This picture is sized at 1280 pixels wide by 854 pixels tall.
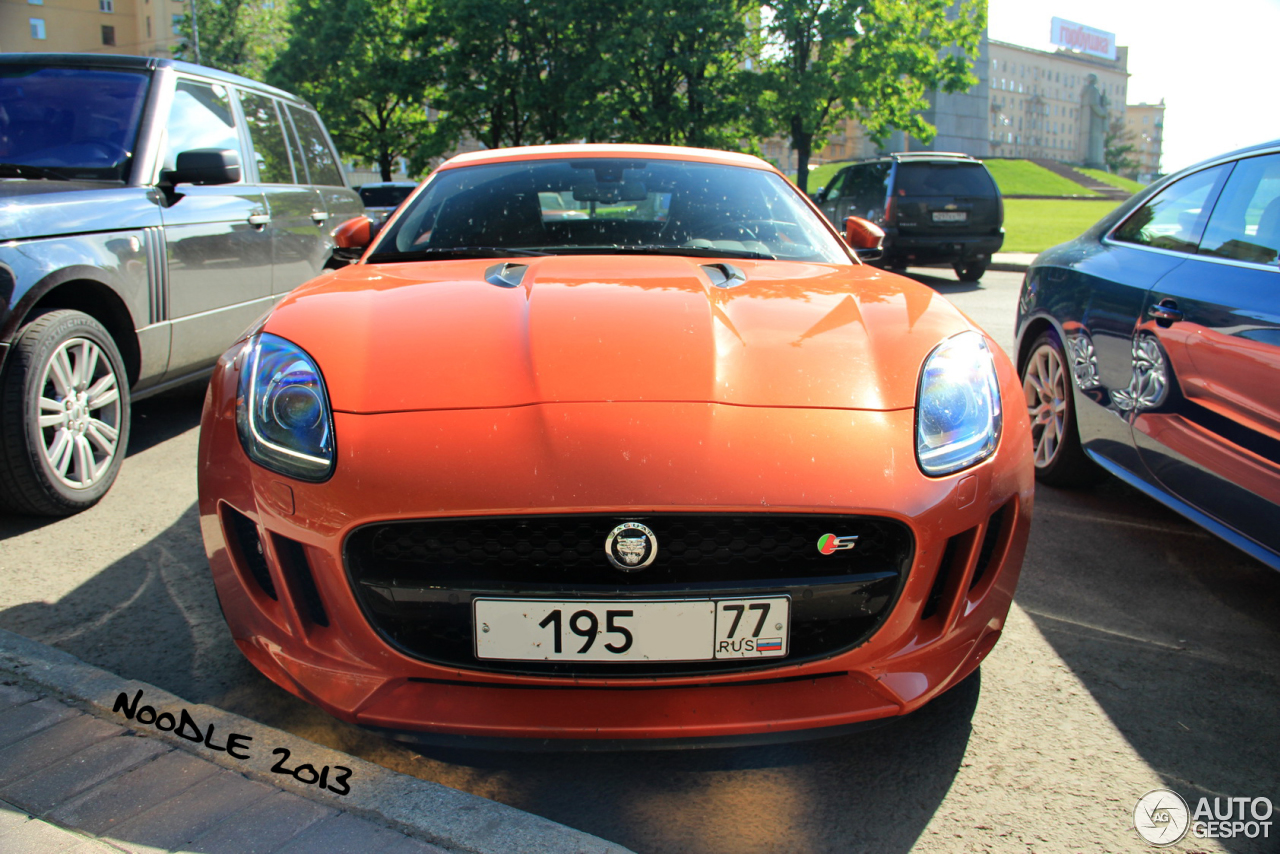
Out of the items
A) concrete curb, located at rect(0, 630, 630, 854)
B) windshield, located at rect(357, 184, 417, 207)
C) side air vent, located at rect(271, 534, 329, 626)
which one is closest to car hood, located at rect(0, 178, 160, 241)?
concrete curb, located at rect(0, 630, 630, 854)

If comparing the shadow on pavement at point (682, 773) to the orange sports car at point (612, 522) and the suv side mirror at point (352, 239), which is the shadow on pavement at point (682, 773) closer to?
the orange sports car at point (612, 522)

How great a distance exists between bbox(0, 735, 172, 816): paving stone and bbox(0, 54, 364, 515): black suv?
1791 millimetres

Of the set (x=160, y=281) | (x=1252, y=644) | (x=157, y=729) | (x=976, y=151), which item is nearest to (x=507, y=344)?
(x=157, y=729)

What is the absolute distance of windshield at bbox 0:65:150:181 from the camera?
13.7 ft

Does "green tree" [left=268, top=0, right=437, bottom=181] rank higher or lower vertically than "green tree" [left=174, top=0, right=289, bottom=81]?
lower

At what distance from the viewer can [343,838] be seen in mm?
1739

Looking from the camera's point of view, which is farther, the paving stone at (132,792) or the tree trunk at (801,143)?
the tree trunk at (801,143)

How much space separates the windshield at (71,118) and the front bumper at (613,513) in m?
2.96

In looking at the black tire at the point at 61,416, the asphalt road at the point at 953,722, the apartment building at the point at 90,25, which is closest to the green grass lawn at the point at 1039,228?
the asphalt road at the point at 953,722

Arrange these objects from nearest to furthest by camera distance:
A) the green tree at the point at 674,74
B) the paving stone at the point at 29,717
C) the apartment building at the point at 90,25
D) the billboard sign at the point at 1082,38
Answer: the paving stone at the point at 29,717 → the green tree at the point at 674,74 → the apartment building at the point at 90,25 → the billboard sign at the point at 1082,38

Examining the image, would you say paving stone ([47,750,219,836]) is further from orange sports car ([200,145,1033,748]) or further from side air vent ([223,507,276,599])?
side air vent ([223,507,276,599])

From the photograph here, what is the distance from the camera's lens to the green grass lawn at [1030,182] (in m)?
61.5

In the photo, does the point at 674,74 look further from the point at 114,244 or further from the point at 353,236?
the point at 353,236

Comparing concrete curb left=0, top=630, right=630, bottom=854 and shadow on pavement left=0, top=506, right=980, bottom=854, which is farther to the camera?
shadow on pavement left=0, top=506, right=980, bottom=854
